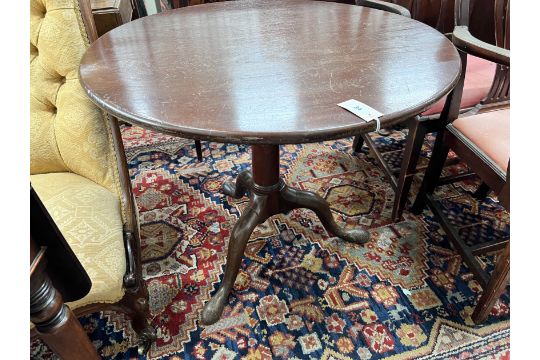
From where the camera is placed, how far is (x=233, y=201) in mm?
1643

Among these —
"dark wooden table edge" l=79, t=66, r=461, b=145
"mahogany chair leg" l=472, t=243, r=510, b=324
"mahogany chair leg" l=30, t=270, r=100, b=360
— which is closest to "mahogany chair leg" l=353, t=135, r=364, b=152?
"mahogany chair leg" l=472, t=243, r=510, b=324

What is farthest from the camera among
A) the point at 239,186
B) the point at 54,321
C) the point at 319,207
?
the point at 239,186

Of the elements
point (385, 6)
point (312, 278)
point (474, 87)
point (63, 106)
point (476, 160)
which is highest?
point (385, 6)

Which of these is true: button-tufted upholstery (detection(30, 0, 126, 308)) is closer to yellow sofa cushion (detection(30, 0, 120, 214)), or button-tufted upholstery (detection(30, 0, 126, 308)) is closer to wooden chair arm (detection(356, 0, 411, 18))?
yellow sofa cushion (detection(30, 0, 120, 214))

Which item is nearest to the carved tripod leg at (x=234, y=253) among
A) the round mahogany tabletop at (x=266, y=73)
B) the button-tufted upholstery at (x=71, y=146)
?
the button-tufted upholstery at (x=71, y=146)

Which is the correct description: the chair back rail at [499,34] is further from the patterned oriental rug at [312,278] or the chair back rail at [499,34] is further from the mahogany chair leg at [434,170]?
the patterned oriental rug at [312,278]

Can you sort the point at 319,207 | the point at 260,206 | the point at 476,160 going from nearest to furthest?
the point at 476,160
the point at 260,206
the point at 319,207

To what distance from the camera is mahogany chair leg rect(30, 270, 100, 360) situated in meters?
0.51

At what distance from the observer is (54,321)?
1.79 ft

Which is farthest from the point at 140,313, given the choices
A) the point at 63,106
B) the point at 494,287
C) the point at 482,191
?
the point at 482,191

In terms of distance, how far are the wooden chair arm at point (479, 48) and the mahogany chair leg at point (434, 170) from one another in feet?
0.95

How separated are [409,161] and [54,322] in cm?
120

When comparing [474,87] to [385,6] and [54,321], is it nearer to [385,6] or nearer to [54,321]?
[385,6]

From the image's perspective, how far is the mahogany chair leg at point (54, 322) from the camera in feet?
1.66
